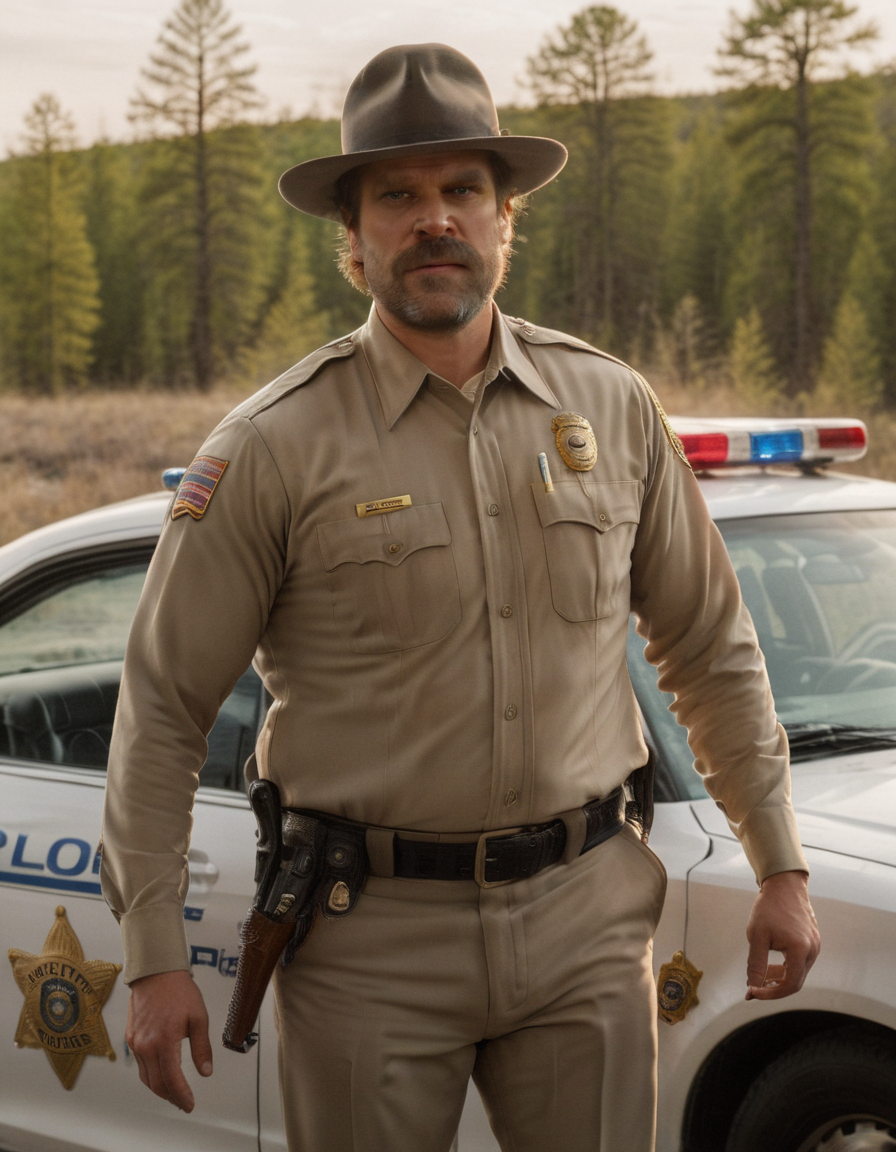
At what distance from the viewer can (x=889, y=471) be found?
19531 millimetres

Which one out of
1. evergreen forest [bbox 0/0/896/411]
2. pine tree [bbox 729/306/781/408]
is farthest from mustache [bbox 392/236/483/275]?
evergreen forest [bbox 0/0/896/411]

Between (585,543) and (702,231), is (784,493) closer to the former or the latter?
(585,543)

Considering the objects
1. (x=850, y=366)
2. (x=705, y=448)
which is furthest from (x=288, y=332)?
(x=705, y=448)

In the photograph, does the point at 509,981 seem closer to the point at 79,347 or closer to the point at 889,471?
the point at 889,471

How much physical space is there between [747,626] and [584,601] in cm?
34

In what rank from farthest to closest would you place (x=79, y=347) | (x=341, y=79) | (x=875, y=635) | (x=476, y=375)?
(x=79, y=347) < (x=341, y=79) < (x=875, y=635) < (x=476, y=375)

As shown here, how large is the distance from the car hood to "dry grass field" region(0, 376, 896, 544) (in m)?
15.6

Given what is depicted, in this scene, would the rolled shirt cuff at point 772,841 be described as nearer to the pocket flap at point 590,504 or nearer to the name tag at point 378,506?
the pocket flap at point 590,504

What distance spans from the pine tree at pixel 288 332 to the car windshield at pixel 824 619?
39.8m

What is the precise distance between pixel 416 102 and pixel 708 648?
0.84m

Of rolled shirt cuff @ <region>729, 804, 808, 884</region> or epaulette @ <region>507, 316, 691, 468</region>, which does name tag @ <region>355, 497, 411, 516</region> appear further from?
rolled shirt cuff @ <region>729, 804, 808, 884</region>

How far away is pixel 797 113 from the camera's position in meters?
40.6

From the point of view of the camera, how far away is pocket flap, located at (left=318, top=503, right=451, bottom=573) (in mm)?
1822

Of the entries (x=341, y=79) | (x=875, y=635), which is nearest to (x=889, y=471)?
(x=875, y=635)
